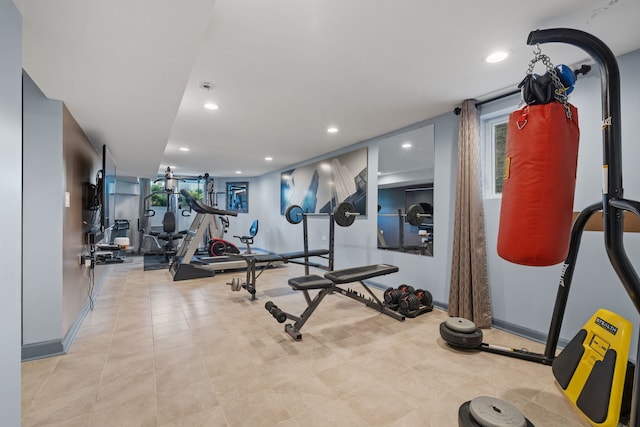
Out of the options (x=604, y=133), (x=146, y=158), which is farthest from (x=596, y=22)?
(x=146, y=158)

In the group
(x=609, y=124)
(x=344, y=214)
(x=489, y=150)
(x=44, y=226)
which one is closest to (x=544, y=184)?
(x=609, y=124)

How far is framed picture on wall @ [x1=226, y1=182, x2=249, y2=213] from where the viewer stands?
926 centimetres

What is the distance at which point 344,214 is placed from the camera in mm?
3723

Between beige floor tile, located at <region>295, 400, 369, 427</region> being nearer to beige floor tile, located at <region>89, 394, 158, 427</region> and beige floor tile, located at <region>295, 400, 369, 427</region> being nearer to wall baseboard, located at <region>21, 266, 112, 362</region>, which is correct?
beige floor tile, located at <region>89, 394, 158, 427</region>

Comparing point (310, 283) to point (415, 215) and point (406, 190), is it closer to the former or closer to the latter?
point (415, 215)

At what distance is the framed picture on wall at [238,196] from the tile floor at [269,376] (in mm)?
6290

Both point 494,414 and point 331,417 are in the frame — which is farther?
point 331,417

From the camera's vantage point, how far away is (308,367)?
6.88 ft

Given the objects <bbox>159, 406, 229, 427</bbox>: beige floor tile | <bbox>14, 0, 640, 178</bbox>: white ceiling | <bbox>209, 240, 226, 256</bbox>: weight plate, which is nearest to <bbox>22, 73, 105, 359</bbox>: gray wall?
<bbox>14, 0, 640, 178</bbox>: white ceiling

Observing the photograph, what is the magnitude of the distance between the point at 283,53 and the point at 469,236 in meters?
2.55

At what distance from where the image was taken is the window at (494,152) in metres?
3.01

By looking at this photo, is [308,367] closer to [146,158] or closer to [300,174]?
[146,158]

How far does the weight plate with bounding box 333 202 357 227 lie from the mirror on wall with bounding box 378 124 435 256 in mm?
732

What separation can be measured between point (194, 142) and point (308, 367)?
13.9ft
